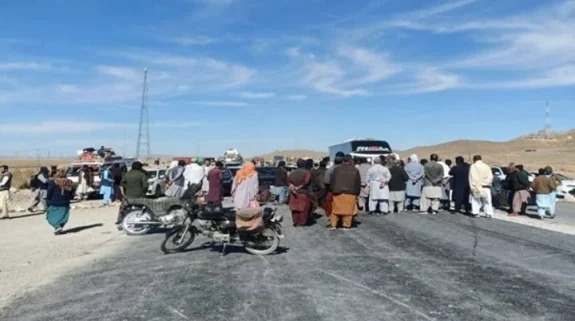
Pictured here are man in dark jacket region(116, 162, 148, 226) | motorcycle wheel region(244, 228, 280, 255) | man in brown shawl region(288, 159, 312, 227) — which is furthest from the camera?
man in brown shawl region(288, 159, 312, 227)

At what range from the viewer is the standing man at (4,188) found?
62.4ft

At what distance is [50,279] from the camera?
912 cm

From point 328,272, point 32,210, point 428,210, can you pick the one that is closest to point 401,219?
point 428,210

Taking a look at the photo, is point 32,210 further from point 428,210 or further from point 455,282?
point 455,282

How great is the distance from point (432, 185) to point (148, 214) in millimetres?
8760

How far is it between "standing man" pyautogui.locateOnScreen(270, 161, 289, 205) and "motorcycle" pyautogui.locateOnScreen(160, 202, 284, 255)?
10074 mm

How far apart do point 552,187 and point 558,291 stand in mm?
10455

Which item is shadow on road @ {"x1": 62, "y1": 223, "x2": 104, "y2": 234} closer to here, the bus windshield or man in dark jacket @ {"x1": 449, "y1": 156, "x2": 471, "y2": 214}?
man in dark jacket @ {"x1": 449, "y1": 156, "x2": 471, "y2": 214}

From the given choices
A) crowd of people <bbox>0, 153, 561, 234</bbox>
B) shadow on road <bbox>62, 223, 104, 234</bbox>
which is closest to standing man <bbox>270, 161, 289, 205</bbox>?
crowd of people <bbox>0, 153, 561, 234</bbox>

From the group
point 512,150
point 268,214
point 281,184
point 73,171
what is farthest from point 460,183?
point 512,150

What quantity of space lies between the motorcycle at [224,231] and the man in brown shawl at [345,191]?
3.42 metres

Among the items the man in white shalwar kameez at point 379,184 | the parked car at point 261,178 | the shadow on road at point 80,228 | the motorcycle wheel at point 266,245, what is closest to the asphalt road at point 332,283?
the motorcycle wheel at point 266,245

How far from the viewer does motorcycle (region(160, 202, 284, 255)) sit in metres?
10.7

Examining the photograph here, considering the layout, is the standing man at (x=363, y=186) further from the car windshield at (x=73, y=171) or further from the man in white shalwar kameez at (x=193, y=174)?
the car windshield at (x=73, y=171)
